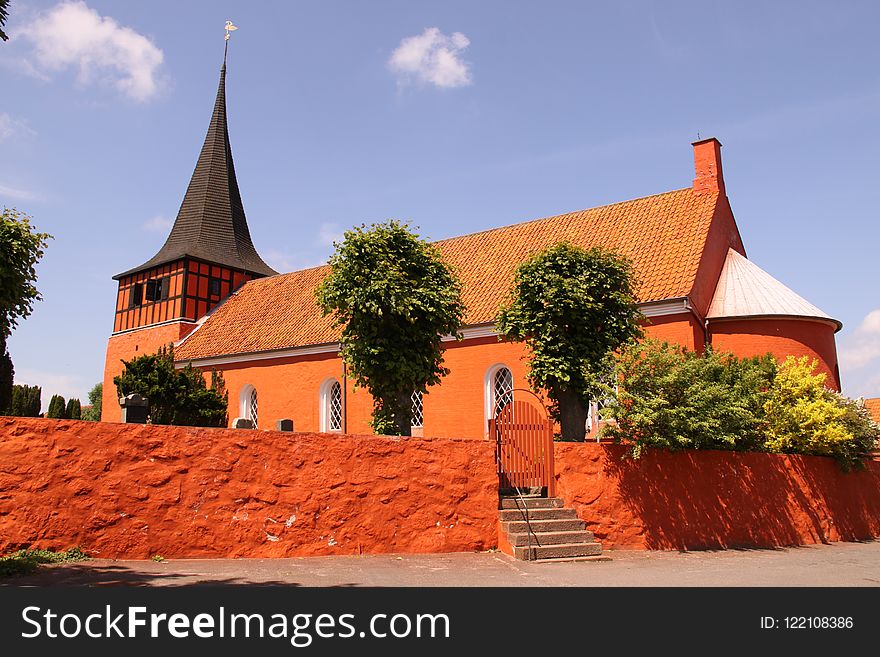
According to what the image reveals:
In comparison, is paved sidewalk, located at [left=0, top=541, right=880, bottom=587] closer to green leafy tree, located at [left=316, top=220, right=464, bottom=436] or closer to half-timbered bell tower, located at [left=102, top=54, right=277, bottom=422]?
green leafy tree, located at [left=316, top=220, right=464, bottom=436]

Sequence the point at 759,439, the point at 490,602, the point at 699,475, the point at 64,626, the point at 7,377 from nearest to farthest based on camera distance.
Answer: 1. the point at 64,626
2. the point at 490,602
3. the point at 699,475
4. the point at 759,439
5. the point at 7,377

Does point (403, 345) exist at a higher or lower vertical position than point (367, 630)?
higher

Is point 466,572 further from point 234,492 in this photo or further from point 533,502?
point 234,492

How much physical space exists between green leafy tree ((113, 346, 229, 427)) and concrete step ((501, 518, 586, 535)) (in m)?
13.4

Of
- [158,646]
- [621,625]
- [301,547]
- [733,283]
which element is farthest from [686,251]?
[158,646]

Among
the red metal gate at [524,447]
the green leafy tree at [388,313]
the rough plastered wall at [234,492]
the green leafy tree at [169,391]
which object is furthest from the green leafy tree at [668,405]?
the green leafy tree at [169,391]

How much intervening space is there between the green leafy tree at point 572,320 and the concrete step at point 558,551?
316cm

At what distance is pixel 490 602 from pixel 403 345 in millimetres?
7768

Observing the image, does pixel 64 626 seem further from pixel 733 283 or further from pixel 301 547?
pixel 733 283

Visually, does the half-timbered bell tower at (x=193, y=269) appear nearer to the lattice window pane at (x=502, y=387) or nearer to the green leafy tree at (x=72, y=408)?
the green leafy tree at (x=72, y=408)

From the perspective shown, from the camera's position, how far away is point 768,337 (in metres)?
18.9

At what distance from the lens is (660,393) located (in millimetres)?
12484

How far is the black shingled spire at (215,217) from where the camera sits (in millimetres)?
32844

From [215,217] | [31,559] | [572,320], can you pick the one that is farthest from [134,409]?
[215,217]
